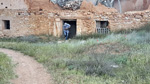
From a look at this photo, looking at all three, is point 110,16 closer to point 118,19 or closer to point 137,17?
point 118,19

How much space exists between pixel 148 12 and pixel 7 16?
9246mm

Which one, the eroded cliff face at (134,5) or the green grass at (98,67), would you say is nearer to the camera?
the green grass at (98,67)

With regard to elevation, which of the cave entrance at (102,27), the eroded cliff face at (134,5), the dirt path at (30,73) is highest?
the eroded cliff face at (134,5)

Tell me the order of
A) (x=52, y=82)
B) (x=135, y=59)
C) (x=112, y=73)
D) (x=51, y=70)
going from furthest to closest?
(x=135, y=59)
(x=51, y=70)
(x=112, y=73)
(x=52, y=82)

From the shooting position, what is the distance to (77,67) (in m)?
4.77

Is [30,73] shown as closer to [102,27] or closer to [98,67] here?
[98,67]

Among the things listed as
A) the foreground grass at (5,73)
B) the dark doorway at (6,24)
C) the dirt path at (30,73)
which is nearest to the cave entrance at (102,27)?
the dark doorway at (6,24)

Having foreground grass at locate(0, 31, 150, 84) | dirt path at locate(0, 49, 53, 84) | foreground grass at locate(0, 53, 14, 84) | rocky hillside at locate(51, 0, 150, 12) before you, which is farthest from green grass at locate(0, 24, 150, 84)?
rocky hillside at locate(51, 0, 150, 12)

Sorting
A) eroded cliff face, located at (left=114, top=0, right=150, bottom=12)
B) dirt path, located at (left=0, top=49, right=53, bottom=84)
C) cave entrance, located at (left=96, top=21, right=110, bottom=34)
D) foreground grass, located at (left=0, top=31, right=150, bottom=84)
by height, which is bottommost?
dirt path, located at (left=0, top=49, right=53, bottom=84)

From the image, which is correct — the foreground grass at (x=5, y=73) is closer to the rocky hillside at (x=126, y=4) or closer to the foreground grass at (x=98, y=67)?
the foreground grass at (x=98, y=67)

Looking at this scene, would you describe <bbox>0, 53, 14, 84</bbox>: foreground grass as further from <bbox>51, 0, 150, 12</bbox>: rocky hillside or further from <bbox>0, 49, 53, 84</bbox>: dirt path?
<bbox>51, 0, 150, 12</bbox>: rocky hillside

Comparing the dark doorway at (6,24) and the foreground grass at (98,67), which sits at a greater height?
the dark doorway at (6,24)

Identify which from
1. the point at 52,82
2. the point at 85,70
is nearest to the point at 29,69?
the point at 52,82

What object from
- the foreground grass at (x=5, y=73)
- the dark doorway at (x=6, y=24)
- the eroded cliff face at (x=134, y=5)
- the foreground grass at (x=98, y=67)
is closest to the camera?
the foreground grass at (x=5, y=73)
